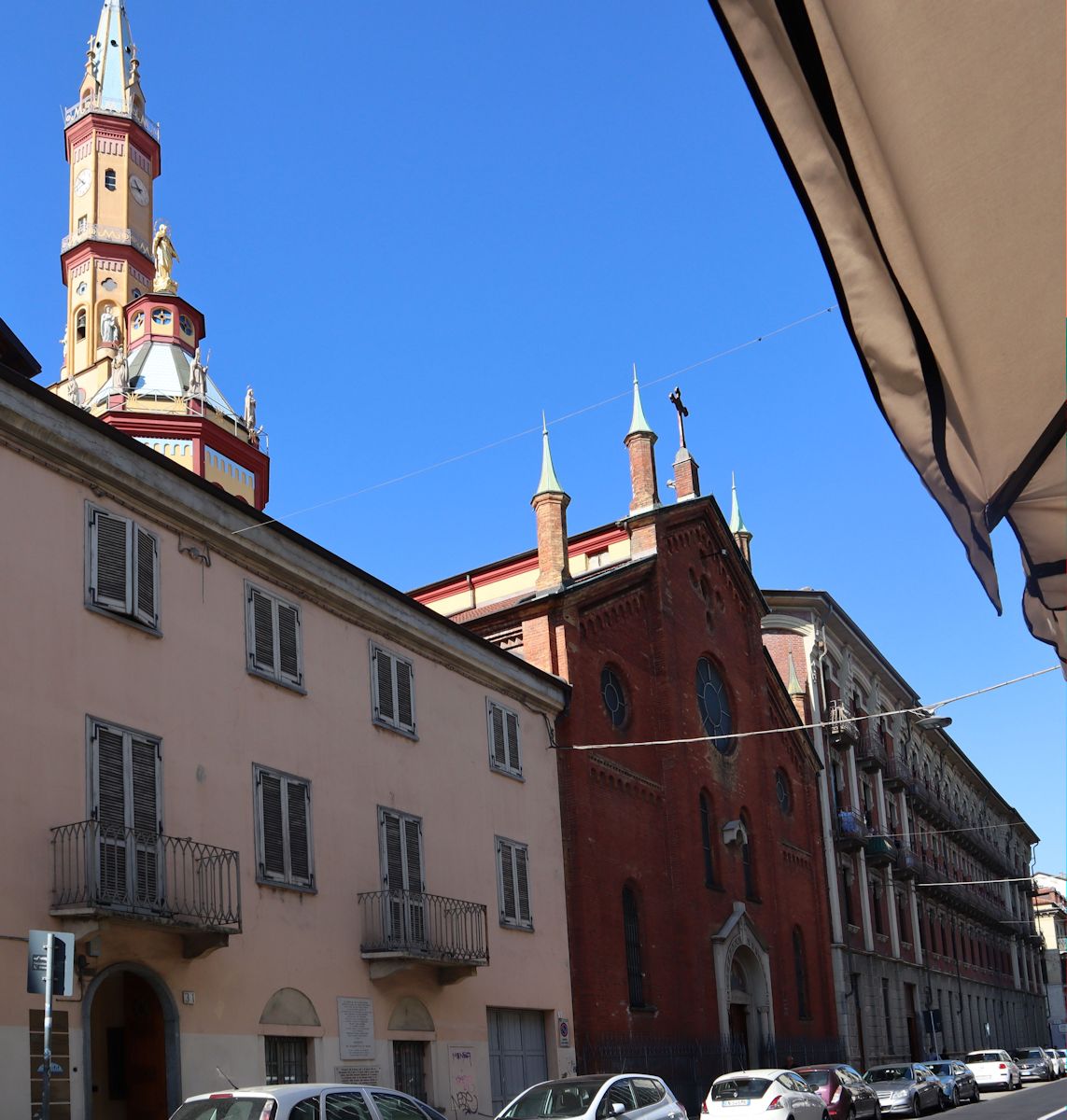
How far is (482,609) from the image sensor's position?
3338 centimetres

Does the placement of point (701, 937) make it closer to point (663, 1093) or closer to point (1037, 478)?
point (663, 1093)

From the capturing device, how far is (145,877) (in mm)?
16188

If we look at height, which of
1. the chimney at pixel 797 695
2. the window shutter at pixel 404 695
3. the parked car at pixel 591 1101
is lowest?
the parked car at pixel 591 1101

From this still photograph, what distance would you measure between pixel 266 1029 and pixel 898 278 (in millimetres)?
16872

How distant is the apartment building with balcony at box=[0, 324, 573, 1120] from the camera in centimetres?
1563

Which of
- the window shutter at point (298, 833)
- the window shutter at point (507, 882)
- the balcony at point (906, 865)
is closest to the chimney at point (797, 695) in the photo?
the balcony at point (906, 865)

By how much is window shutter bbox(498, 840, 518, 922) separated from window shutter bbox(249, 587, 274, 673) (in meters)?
7.09

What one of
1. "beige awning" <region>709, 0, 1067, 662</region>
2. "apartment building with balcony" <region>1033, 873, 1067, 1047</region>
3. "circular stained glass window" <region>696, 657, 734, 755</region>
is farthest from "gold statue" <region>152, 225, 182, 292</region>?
"apartment building with balcony" <region>1033, 873, 1067, 1047</region>

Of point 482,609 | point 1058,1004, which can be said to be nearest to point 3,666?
point 482,609

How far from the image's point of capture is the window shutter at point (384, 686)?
22625 millimetres

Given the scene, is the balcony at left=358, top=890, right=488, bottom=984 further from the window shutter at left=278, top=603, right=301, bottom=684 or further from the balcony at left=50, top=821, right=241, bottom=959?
the window shutter at left=278, top=603, right=301, bottom=684

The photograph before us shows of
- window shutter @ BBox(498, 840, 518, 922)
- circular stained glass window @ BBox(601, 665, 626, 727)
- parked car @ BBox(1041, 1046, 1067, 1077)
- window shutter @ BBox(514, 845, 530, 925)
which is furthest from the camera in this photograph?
parked car @ BBox(1041, 1046, 1067, 1077)

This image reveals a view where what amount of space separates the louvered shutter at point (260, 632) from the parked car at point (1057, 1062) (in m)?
46.6

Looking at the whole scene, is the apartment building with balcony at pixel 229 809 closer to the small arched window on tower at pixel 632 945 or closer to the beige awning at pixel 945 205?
the small arched window on tower at pixel 632 945
